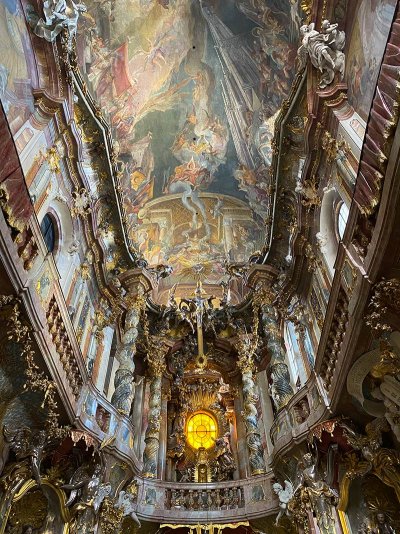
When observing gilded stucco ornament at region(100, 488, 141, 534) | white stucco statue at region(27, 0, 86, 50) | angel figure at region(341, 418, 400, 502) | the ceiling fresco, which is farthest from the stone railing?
white stucco statue at region(27, 0, 86, 50)

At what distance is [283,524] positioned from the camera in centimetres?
1212

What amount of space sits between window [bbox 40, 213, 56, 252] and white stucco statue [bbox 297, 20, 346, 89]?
8.81 meters

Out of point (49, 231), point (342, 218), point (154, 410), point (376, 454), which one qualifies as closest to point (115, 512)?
point (154, 410)

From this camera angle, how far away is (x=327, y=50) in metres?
11.8

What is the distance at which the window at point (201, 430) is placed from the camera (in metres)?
16.2

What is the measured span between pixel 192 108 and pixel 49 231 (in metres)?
10.8

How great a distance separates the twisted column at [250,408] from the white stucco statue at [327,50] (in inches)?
407

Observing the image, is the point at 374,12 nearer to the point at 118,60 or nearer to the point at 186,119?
the point at 118,60

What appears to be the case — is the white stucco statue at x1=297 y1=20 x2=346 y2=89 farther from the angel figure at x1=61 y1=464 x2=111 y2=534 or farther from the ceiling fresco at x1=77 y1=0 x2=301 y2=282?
the angel figure at x1=61 y1=464 x2=111 y2=534

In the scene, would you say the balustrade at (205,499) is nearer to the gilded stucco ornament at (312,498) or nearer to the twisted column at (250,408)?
the twisted column at (250,408)

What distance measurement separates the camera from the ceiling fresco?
54.3 ft

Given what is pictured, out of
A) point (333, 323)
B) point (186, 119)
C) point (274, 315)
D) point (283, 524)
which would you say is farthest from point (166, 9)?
point (283, 524)

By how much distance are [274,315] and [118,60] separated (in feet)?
38.6

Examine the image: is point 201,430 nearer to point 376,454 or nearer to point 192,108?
point 376,454
